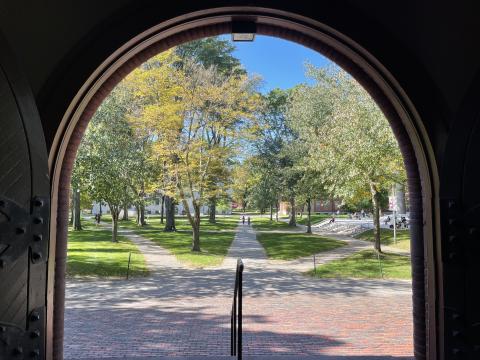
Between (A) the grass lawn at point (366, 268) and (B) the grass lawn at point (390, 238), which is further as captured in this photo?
(B) the grass lawn at point (390, 238)

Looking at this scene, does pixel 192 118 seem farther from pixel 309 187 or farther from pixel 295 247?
pixel 309 187

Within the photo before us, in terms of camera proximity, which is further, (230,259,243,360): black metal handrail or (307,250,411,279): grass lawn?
(307,250,411,279): grass lawn

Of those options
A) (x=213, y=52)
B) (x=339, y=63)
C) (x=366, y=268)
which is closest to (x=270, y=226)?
(x=213, y=52)

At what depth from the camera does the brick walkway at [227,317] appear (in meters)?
6.51

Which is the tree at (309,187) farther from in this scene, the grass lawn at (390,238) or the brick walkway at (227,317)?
the brick walkway at (227,317)

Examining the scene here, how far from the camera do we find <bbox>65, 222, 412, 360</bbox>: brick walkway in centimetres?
651

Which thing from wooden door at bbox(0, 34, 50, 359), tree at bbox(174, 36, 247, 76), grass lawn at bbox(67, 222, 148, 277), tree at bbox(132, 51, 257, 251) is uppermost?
tree at bbox(174, 36, 247, 76)

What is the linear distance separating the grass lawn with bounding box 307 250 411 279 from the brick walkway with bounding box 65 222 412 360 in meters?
1.04

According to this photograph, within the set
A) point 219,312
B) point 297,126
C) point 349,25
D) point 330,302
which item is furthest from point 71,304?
point 297,126

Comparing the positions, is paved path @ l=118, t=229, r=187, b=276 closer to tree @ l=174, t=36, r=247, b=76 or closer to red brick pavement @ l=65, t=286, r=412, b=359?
red brick pavement @ l=65, t=286, r=412, b=359

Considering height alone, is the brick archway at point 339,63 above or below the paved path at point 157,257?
above

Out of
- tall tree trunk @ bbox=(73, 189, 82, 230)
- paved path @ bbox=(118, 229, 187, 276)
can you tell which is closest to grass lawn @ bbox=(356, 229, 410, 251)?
paved path @ bbox=(118, 229, 187, 276)

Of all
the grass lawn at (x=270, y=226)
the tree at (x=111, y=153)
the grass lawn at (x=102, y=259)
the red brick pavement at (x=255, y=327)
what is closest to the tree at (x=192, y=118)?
the tree at (x=111, y=153)

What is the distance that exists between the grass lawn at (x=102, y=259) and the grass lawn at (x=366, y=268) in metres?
6.64
